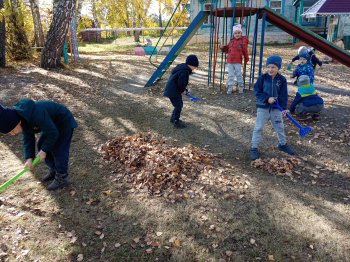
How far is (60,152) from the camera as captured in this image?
3.69 metres

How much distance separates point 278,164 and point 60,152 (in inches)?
118

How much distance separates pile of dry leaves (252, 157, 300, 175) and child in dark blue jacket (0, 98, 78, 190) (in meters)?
2.68

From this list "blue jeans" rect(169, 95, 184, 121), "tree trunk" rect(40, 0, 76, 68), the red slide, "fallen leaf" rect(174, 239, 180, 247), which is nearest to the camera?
"fallen leaf" rect(174, 239, 180, 247)

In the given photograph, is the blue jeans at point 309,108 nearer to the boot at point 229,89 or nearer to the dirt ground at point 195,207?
the dirt ground at point 195,207

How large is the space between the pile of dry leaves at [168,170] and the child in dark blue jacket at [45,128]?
2.83 feet

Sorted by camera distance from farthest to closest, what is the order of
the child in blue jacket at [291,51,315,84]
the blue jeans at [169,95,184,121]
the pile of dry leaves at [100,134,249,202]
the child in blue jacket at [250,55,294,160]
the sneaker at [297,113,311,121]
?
the child in blue jacket at [291,51,315,84] → the sneaker at [297,113,311,121] → the blue jeans at [169,95,184,121] → the child in blue jacket at [250,55,294,160] → the pile of dry leaves at [100,134,249,202]

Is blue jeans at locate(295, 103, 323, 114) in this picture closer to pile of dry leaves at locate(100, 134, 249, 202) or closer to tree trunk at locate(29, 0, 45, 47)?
pile of dry leaves at locate(100, 134, 249, 202)

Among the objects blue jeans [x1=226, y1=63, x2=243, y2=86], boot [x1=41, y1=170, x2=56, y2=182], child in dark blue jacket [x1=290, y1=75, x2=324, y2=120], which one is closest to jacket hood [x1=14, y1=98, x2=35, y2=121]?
boot [x1=41, y1=170, x2=56, y2=182]

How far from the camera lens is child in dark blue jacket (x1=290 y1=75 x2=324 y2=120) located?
596 cm

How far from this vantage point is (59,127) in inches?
140

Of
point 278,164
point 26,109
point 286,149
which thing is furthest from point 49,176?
point 286,149

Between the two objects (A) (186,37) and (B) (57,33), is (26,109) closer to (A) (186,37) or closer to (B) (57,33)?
(A) (186,37)

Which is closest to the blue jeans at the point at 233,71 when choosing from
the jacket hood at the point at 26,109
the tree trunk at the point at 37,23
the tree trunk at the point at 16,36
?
the jacket hood at the point at 26,109

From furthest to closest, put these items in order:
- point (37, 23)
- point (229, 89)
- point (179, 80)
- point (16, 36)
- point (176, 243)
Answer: point (37, 23) → point (16, 36) → point (229, 89) → point (179, 80) → point (176, 243)
